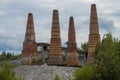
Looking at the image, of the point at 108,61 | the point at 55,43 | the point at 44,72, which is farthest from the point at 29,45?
the point at 108,61

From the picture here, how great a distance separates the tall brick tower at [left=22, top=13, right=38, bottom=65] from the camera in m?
43.9

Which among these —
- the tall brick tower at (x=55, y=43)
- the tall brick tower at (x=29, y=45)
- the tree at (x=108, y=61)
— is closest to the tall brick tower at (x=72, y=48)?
the tall brick tower at (x=55, y=43)

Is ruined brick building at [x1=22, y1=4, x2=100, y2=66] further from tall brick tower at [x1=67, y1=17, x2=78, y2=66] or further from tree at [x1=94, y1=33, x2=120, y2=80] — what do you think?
tree at [x1=94, y1=33, x2=120, y2=80]

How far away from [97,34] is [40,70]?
7779mm

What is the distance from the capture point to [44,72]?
39.8 meters

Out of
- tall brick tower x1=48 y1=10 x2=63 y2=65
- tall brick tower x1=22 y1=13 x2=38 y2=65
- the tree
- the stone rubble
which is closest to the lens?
the tree

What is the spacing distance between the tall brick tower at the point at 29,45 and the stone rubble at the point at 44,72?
2.42 metres

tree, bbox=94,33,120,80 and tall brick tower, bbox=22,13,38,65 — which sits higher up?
tall brick tower, bbox=22,13,38,65

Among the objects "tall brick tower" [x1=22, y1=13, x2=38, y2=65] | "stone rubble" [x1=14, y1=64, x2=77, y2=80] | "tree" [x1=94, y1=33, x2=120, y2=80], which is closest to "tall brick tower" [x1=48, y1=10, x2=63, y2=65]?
"tall brick tower" [x1=22, y1=13, x2=38, y2=65]

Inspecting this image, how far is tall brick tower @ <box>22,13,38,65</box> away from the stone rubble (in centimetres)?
242

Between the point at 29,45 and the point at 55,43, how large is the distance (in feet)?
10.0

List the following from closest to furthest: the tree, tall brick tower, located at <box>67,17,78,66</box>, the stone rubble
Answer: the tree < the stone rubble < tall brick tower, located at <box>67,17,78,66</box>

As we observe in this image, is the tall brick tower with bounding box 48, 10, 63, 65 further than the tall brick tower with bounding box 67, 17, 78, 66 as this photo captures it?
No

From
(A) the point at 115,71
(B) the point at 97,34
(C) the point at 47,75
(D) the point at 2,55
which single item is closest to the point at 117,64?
(A) the point at 115,71
